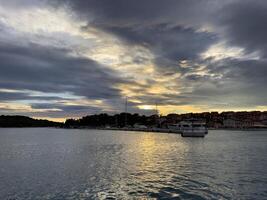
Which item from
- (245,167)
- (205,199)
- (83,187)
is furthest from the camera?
(245,167)

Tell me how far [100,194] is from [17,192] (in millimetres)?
6818

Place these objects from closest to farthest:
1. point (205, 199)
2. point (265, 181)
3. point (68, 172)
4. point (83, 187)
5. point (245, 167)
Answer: point (205, 199), point (83, 187), point (265, 181), point (68, 172), point (245, 167)

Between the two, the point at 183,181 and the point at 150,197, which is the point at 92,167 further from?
the point at 150,197

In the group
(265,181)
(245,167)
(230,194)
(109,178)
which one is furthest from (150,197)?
(245,167)

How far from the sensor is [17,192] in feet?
82.5

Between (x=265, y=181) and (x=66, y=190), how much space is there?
18325 mm

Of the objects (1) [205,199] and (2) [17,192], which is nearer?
(1) [205,199]

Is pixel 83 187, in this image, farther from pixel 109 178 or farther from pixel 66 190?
pixel 109 178

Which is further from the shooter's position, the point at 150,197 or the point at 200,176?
the point at 200,176

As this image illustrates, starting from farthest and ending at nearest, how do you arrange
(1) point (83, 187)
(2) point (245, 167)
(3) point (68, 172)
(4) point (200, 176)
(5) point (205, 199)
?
(2) point (245, 167), (3) point (68, 172), (4) point (200, 176), (1) point (83, 187), (5) point (205, 199)

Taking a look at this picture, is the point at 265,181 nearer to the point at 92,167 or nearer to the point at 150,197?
the point at 150,197

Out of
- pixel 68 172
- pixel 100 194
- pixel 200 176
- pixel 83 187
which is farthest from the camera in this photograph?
pixel 68 172

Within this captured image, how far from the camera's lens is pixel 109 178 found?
31.1 meters

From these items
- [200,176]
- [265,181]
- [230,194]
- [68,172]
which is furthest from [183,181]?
[68,172]
